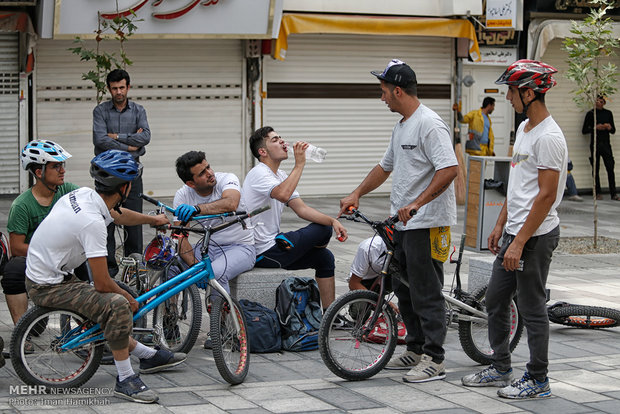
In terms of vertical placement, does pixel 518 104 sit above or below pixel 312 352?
above

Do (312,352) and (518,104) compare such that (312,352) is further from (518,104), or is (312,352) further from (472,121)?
(472,121)

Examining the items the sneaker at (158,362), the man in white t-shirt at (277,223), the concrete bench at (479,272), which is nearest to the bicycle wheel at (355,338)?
the sneaker at (158,362)

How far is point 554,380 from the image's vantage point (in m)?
6.20

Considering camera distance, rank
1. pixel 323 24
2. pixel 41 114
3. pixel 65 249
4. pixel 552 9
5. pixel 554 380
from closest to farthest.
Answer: pixel 65 249 < pixel 554 380 < pixel 41 114 < pixel 323 24 < pixel 552 9

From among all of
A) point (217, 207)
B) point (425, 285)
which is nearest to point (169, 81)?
point (217, 207)

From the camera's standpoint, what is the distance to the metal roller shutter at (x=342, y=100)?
16.7 meters

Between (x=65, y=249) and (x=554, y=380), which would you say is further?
(x=554, y=380)

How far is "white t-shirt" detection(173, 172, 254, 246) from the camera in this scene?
7.11 m

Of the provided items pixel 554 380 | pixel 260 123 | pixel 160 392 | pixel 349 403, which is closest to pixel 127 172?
pixel 160 392

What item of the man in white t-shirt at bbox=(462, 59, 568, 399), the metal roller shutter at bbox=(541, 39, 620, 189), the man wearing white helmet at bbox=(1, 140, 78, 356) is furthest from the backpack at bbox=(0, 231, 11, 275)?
the metal roller shutter at bbox=(541, 39, 620, 189)

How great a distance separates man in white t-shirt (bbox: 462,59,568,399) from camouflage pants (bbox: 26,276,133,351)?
6.89 feet

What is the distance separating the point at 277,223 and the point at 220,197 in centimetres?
54

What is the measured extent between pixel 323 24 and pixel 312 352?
10.0m

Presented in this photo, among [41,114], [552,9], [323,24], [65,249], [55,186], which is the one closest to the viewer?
[65,249]
